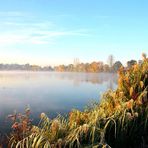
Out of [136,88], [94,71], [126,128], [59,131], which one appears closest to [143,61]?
[136,88]

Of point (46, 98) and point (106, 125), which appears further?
point (46, 98)

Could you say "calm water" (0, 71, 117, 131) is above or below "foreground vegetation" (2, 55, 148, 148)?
below

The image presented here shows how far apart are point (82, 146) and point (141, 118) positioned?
1974 mm

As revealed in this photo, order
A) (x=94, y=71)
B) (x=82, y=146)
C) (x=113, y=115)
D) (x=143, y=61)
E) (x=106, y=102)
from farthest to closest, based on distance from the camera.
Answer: (x=94, y=71), (x=143, y=61), (x=106, y=102), (x=113, y=115), (x=82, y=146)

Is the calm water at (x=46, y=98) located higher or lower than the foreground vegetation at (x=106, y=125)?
lower

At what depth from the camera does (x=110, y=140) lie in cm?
655

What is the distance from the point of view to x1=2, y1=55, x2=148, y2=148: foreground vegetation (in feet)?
18.4

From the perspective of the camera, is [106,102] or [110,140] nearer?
[110,140]

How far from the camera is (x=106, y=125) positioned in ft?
19.7

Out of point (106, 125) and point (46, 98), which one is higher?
point (106, 125)

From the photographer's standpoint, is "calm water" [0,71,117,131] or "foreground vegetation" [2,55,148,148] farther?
"calm water" [0,71,117,131]

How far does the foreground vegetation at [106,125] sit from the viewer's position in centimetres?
561

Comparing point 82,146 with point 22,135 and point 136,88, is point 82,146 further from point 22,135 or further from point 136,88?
point 136,88

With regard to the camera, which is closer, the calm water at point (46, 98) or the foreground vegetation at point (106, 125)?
the foreground vegetation at point (106, 125)
